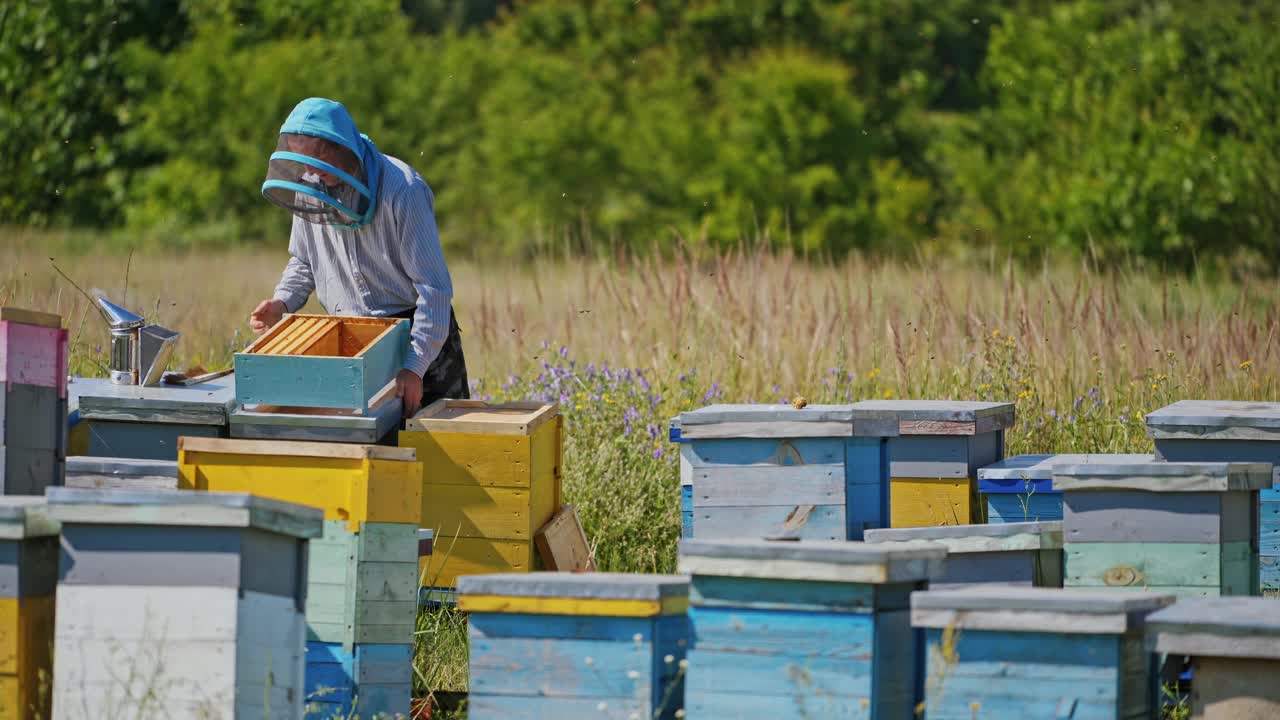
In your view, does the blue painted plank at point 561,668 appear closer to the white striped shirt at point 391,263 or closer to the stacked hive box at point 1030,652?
the stacked hive box at point 1030,652

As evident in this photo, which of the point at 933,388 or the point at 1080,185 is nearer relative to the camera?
the point at 933,388

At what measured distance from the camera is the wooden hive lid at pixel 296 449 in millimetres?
3723

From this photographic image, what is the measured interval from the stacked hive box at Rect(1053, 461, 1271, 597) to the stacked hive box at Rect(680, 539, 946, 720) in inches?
36.8

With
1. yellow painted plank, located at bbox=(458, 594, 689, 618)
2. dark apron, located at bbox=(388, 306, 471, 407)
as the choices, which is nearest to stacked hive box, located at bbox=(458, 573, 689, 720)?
yellow painted plank, located at bbox=(458, 594, 689, 618)

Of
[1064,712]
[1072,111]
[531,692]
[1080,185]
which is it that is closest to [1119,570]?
[1064,712]

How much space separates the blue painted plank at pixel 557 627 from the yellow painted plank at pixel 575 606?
0.02 metres

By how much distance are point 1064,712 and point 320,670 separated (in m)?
Answer: 1.84

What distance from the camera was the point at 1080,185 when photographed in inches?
742

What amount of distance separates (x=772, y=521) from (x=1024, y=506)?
3.20 feet

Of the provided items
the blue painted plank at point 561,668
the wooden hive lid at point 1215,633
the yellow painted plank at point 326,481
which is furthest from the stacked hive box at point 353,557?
the wooden hive lid at point 1215,633

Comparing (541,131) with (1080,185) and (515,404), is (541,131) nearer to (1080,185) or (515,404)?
(1080,185)

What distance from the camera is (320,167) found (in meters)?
4.45

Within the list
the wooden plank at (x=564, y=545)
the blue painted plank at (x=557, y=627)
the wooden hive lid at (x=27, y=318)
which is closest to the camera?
the blue painted plank at (x=557, y=627)

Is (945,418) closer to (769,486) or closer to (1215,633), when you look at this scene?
(769,486)
